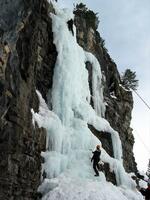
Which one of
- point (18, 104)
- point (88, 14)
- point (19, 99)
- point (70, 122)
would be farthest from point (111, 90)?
point (18, 104)

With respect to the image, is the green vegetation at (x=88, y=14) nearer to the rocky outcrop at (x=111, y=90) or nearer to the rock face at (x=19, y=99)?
the rocky outcrop at (x=111, y=90)

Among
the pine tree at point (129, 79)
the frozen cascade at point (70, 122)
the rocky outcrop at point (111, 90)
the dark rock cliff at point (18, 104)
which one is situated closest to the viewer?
the dark rock cliff at point (18, 104)

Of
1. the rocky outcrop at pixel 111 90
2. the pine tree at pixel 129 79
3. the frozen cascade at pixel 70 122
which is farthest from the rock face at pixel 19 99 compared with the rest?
the pine tree at pixel 129 79

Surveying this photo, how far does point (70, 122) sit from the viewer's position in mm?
20875

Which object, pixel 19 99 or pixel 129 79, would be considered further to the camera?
pixel 129 79

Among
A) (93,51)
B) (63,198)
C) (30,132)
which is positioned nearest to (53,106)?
(30,132)

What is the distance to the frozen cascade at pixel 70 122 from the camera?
17.8m

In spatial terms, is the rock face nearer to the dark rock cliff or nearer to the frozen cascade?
the dark rock cliff

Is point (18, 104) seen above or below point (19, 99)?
below

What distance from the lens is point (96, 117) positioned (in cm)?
2370

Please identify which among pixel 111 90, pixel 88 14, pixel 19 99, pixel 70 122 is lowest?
pixel 19 99

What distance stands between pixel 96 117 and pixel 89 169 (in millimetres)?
4933

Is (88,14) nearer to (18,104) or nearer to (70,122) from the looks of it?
(70,122)

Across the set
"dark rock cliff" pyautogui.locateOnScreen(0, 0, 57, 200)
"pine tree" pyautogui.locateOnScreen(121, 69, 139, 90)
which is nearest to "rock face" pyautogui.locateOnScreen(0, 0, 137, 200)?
"dark rock cliff" pyautogui.locateOnScreen(0, 0, 57, 200)
